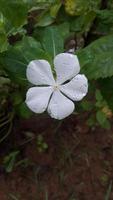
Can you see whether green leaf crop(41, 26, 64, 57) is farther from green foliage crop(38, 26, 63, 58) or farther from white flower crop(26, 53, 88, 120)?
white flower crop(26, 53, 88, 120)

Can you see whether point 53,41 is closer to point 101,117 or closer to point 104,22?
point 104,22

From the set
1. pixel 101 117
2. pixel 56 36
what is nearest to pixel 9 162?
pixel 101 117

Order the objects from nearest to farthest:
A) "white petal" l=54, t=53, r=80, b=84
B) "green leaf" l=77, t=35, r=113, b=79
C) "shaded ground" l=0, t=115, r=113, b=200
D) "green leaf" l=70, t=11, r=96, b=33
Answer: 1. "white petal" l=54, t=53, r=80, b=84
2. "green leaf" l=77, t=35, r=113, b=79
3. "green leaf" l=70, t=11, r=96, b=33
4. "shaded ground" l=0, t=115, r=113, b=200

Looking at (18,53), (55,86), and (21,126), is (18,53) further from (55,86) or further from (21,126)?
(21,126)

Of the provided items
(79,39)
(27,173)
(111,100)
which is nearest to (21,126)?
(27,173)

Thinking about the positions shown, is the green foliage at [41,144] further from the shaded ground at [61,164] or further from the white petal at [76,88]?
the white petal at [76,88]

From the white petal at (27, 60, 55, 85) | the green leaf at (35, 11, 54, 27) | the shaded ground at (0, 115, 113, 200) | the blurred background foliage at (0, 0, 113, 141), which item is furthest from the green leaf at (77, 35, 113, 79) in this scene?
the shaded ground at (0, 115, 113, 200)
